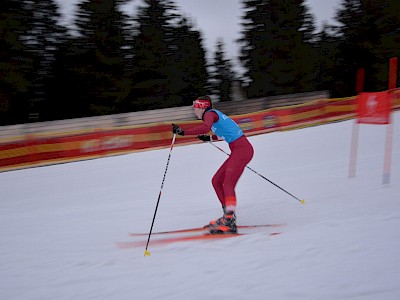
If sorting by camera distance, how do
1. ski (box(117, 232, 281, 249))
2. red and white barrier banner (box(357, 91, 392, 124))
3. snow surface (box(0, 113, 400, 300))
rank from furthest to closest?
red and white barrier banner (box(357, 91, 392, 124))
ski (box(117, 232, 281, 249))
snow surface (box(0, 113, 400, 300))

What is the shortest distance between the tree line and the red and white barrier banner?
27.8 meters

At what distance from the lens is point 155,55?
1538 inches

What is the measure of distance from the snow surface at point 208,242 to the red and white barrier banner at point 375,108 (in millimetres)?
1023

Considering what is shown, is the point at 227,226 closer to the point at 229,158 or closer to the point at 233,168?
the point at 233,168

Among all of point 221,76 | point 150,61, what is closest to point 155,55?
point 150,61

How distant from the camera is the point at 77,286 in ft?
12.3

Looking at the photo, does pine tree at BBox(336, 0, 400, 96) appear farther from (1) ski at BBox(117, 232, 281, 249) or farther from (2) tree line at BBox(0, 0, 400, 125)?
(1) ski at BBox(117, 232, 281, 249)

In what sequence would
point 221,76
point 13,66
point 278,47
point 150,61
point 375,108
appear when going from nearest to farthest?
point 375,108 → point 13,66 → point 150,61 → point 278,47 → point 221,76

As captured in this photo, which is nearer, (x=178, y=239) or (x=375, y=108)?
(x=178, y=239)

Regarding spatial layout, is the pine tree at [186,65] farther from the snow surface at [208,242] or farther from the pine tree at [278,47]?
the snow surface at [208,242]

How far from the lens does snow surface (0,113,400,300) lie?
3.41 metres

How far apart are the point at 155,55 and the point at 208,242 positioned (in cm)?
3630

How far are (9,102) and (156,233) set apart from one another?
28195 mm

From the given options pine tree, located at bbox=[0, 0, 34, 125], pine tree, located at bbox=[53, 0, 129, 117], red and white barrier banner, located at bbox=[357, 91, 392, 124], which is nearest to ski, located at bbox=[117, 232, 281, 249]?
red and white barrier banner, located at bbox=[357, 91, 392, 124]
